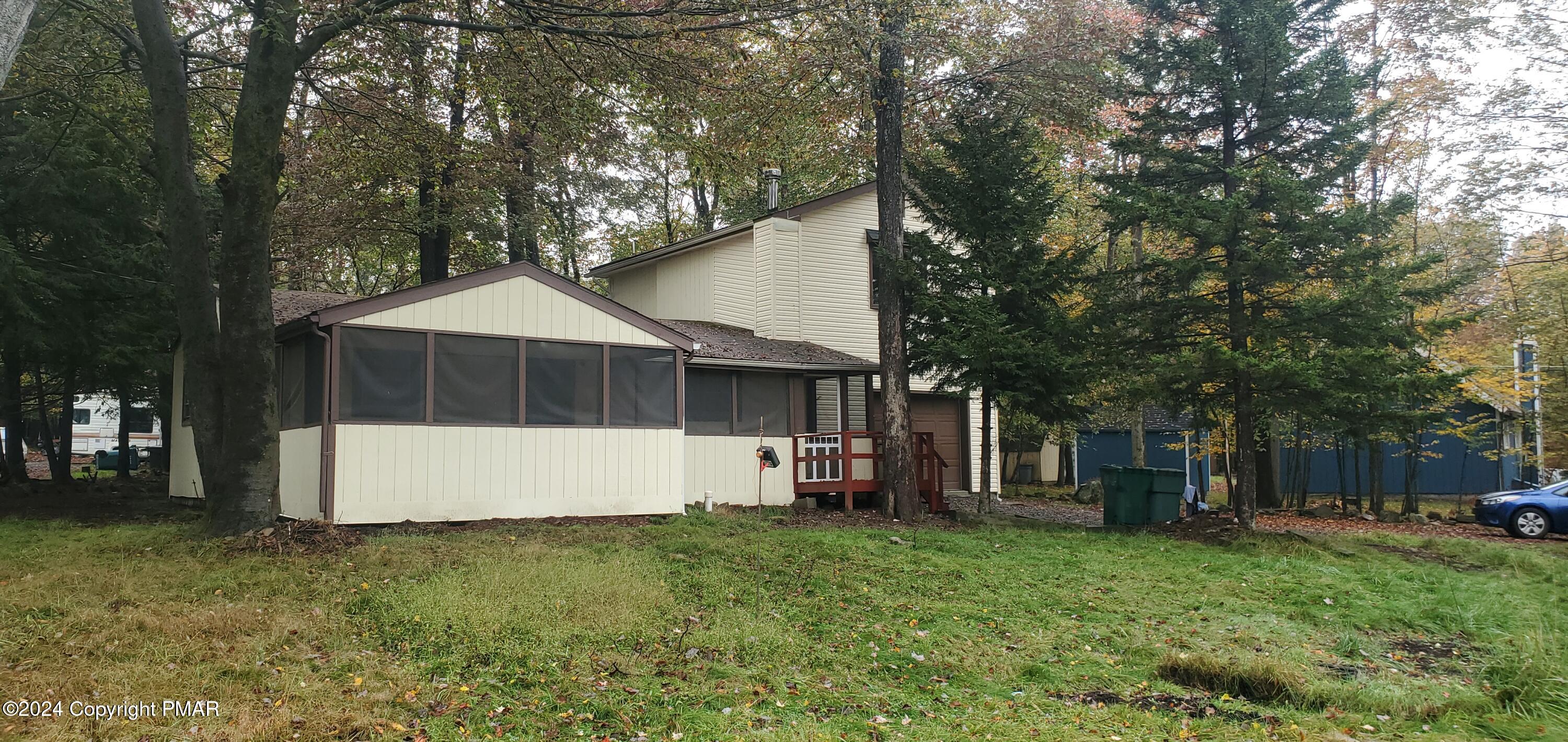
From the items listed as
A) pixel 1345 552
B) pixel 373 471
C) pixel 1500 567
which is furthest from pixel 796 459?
pixel 1500 567

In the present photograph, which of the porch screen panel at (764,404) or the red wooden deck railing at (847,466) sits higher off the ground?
the porch screen panel at (764,404)

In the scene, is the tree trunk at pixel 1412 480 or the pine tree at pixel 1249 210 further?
the tree trunk at pixel 1412 480

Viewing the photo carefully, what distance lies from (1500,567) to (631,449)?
10566 mm

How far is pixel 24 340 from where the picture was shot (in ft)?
48.3

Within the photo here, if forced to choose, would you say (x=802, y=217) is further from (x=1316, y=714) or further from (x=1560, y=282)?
(x=1560, y=282)

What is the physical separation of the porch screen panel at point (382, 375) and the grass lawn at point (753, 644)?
6.76ft

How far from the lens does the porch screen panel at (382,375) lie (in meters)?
11.0

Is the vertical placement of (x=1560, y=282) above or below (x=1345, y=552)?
above

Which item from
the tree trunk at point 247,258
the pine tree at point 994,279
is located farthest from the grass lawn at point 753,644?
the pine tree at point 994,279

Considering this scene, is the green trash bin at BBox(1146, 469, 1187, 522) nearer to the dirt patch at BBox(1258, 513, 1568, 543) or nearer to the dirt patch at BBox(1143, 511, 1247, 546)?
the dirt patch at BBox(1143, 511, 1247, 546)

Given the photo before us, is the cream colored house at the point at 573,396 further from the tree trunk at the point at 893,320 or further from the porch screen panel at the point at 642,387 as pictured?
the tree trunk at the point at 893,320

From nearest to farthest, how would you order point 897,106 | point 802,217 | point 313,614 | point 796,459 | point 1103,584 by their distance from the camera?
1. point 313,614
2. point 1103,584
3. point 897,106
4. point 796,459
5. point 802,217

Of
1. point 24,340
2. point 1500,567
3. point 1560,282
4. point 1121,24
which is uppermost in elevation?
point 1121,24

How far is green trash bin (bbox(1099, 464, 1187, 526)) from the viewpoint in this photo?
13445mm
